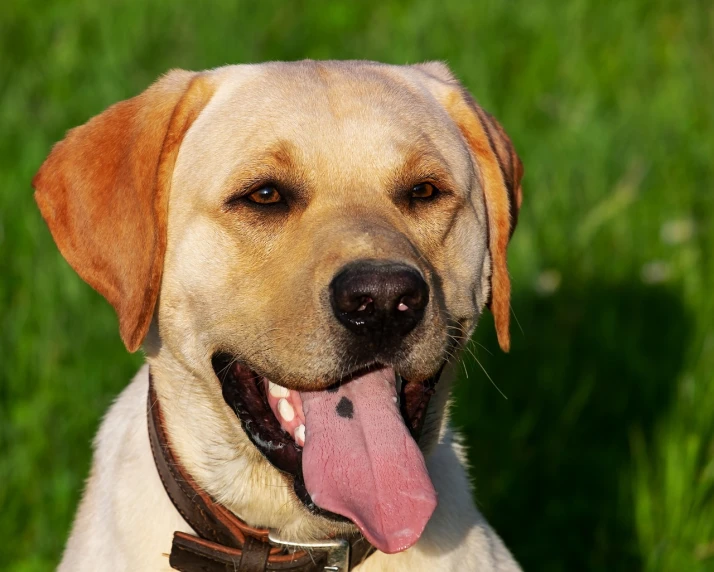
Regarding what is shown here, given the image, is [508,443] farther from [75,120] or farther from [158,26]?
[158,26]

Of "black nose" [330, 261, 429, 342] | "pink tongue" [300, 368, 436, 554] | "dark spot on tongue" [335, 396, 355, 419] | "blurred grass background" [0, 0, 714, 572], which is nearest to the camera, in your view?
"black nose" [330, 261, 429, 342]

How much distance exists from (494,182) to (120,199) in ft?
4.03

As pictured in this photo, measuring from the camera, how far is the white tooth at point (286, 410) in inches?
131

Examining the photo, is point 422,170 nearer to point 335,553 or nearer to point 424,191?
point 424,191

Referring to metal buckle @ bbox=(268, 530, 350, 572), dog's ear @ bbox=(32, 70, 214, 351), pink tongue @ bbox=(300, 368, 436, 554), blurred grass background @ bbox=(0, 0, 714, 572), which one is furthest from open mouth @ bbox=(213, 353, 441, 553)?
blurred grass background @ bbox=(0, 0, 714, 572)

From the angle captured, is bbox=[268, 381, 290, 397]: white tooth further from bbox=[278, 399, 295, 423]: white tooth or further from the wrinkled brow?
the wrinkled brow

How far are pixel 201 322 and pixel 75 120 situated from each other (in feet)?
12.8

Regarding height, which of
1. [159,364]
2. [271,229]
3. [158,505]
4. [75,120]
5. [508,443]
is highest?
[271,229]

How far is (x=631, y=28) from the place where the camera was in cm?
827

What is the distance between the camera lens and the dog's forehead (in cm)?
338

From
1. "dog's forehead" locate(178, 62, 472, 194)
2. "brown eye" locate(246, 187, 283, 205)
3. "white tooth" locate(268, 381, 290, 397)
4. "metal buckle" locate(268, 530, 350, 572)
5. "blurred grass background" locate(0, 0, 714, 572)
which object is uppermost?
"dog's forehead" locate(178, 62, 472, 194)

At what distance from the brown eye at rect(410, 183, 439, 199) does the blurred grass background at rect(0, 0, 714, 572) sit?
1.21 meters

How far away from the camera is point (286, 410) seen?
332 centimetres

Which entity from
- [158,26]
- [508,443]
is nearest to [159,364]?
[508,443]
